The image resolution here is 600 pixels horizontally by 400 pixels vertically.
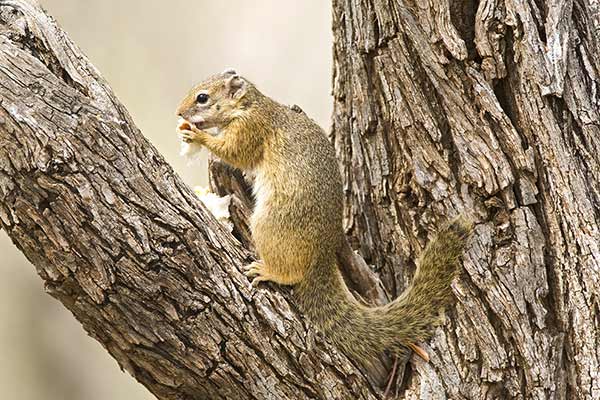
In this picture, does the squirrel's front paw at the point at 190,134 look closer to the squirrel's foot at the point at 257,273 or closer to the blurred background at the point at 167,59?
the squirrel's foot at the point at 257,273

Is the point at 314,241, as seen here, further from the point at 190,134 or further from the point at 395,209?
the point at 190,134

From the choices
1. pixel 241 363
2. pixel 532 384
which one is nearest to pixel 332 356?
pixel 241 363

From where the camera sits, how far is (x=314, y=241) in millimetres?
2363

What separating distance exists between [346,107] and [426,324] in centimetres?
77

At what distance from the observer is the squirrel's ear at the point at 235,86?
270cm

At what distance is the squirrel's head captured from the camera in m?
2.68

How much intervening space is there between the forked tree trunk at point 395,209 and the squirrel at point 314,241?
0.19ft

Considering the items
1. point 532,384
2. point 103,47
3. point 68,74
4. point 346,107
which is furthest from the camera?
point 103,47

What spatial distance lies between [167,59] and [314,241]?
7.23 feet

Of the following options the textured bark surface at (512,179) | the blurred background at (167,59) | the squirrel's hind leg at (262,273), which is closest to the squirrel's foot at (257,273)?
the squirrel's hind leg at (262,273)

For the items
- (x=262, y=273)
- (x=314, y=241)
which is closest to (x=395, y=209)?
(x=314, y=241)

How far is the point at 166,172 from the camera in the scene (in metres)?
2.07

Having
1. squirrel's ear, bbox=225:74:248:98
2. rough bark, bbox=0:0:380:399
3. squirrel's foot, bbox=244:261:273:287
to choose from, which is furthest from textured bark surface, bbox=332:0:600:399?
squirrel's ear, bbox=225:74:248:98

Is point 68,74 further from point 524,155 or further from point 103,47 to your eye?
point 103,47
